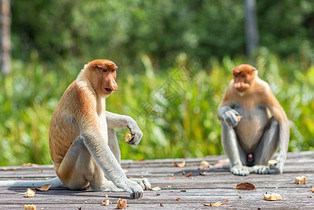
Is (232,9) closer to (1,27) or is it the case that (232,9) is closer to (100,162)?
(1,27)

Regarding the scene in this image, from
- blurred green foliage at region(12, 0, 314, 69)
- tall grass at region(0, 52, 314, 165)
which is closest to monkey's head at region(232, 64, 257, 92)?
tall grass at region(0, 52, 314, 165)

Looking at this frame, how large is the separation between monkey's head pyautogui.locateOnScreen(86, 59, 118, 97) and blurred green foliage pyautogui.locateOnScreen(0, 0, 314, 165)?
2.59 metres

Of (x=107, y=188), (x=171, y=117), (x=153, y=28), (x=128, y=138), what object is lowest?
→ (x=107, y=188)

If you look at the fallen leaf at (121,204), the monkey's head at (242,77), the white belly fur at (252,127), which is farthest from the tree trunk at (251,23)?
the fallen leaf at (121,204)

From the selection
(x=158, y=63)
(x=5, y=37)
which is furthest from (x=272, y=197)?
(x=158, y=63)

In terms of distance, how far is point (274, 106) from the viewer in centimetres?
347

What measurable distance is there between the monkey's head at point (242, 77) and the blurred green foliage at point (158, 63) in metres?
1.84

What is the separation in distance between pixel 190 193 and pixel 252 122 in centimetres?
109

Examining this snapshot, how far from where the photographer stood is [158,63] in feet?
40.6

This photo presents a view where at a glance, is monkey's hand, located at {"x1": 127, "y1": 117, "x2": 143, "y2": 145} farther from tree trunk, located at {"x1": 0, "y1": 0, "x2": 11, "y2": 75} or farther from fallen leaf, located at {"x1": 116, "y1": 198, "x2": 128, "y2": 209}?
tree trunk, located at {"x1": 0, "y1": 0, "x2": 11, "y2": 75}

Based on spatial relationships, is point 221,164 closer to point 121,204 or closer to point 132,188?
point 132,188

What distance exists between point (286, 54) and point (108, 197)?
48.7 feet

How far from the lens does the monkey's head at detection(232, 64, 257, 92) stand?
132 inches

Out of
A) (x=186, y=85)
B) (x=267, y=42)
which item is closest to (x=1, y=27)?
(x=186, y=85)
